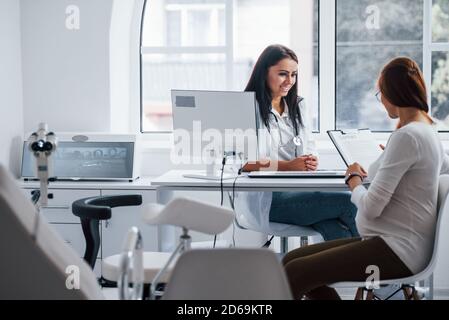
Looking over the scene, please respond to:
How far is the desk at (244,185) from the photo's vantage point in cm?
288

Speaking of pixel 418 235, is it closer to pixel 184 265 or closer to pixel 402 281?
pixel 402 281

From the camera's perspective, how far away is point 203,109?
118 inches

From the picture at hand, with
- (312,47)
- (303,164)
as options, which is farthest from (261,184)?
(312,47)

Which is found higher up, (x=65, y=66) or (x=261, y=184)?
(x=65, y=66)

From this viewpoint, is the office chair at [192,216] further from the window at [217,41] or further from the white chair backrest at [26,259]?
the window at [217,41]

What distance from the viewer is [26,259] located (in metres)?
1.67

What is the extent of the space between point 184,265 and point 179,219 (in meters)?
0.23

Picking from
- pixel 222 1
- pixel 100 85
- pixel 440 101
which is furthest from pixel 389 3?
pixel 100 85

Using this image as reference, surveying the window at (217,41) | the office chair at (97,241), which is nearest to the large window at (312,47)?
the window at (217,41)

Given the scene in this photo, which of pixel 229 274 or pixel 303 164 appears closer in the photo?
pixel 229 274

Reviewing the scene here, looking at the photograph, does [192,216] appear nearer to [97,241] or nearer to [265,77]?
[97,241]

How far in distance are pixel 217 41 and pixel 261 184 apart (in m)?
1.78

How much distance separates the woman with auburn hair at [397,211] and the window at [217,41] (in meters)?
2.08

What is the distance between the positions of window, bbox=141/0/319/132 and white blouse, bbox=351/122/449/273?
7.15 feet
